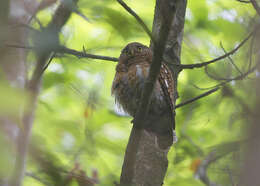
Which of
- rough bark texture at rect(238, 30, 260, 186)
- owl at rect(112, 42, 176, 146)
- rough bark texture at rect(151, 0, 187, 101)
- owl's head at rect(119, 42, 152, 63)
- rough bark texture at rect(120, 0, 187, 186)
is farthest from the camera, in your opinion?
owl's head at rect(119, 42, 152, 63)

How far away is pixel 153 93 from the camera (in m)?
3.59

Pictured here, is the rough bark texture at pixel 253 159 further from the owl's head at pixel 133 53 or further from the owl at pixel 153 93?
the owl's head at pixel 133 53

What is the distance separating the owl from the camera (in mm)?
3428

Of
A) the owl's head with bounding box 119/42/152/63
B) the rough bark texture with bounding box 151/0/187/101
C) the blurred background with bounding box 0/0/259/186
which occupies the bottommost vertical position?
the blurred background with bounding box 0/0/259/186

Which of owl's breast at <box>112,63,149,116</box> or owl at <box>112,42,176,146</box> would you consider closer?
→ owl at <box>112,42,176,146</box>

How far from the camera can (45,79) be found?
4355 millimetres

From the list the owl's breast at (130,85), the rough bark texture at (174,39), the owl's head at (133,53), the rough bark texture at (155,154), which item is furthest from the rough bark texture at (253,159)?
the owl's head at (133,53)

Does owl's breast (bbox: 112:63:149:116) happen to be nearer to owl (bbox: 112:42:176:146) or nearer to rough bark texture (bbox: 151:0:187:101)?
owl (bbox: 112:42:176:146)

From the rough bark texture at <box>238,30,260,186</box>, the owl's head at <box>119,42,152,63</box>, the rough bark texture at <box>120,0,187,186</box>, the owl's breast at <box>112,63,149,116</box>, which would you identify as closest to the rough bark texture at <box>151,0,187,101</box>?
the rough bark texture at <box>120,0,187,186</box>

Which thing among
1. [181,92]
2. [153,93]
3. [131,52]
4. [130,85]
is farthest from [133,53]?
[181,92]

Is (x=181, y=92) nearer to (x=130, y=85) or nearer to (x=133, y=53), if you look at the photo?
(x=133, y=53)

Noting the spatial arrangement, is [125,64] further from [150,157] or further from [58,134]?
[58,134]

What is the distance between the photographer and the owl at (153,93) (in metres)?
3.43

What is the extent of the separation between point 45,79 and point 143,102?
2.36m
